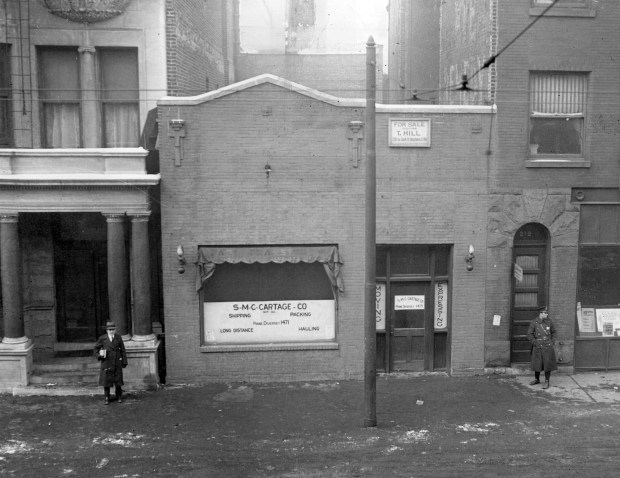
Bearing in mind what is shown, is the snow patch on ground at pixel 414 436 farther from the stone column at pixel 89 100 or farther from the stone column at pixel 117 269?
the stone column at pixel 89 100

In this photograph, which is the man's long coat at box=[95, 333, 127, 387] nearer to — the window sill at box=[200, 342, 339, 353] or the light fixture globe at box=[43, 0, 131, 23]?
the window sill at box=[200, 342, 339, 353]

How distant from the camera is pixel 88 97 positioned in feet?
44.6

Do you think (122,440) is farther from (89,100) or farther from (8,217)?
(89,100)

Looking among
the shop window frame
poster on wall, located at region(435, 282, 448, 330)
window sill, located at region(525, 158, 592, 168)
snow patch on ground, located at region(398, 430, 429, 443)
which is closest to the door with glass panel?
poster on wall, located at region(435, 282, 448, 330)

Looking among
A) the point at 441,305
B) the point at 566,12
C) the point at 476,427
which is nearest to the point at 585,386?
the point at 441,305

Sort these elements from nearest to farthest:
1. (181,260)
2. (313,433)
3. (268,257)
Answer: (313,433), (181,260), (268,257)

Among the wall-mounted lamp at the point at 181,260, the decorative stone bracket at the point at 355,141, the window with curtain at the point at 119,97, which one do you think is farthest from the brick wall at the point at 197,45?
the decorative stone bracket at the point at 355,141

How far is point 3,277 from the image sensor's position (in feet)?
A: 41.8

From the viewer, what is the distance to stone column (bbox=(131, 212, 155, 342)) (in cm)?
1284

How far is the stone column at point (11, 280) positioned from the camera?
12594 mm

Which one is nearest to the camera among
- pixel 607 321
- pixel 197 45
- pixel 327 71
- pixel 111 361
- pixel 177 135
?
pixel 111 361

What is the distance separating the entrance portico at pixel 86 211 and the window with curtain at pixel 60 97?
138cm

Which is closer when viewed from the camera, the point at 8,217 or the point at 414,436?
the point at 414,436

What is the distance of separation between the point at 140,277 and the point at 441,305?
671cm
